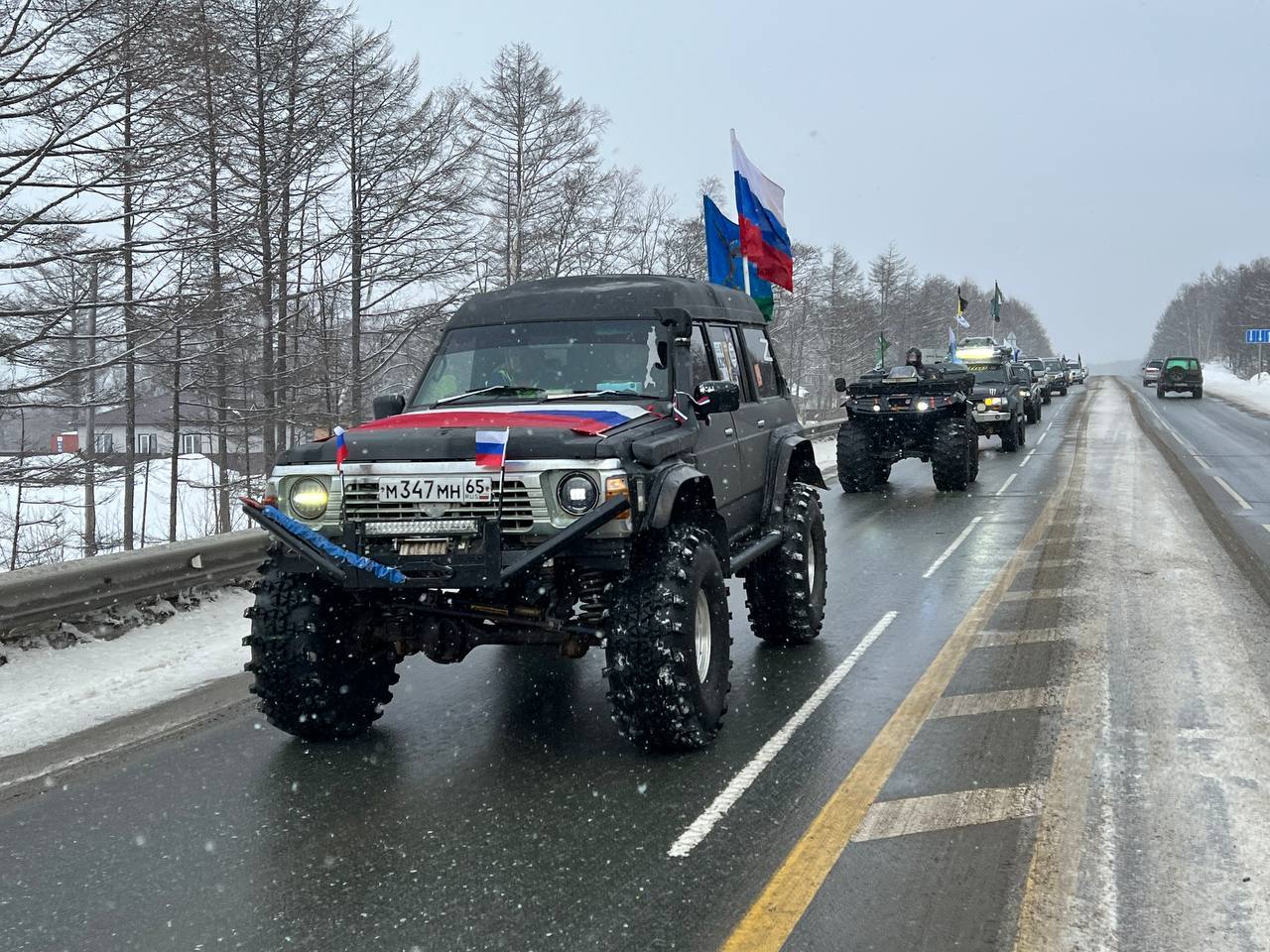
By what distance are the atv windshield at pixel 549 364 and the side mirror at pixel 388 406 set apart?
0.48 feet

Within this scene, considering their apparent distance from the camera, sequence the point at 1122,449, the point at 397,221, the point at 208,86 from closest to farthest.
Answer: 1. the point at 208,86
2. the point at 397,221
3. the point at 1122,449

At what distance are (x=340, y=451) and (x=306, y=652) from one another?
40.2 inches

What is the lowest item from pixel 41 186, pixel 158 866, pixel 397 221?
pixel 158 866

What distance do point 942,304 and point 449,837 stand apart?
103307mm

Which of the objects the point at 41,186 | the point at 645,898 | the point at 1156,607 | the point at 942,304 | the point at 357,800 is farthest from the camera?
the point at 942,304

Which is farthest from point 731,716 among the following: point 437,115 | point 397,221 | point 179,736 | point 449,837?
point 437,115

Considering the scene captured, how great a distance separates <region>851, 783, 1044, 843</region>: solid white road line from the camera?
446 centimetres

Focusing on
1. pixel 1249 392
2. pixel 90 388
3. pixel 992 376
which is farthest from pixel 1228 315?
pixel 90 388

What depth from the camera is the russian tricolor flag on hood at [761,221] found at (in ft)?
59.2

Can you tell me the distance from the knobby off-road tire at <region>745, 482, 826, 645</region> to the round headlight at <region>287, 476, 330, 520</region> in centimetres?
319

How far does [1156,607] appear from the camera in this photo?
877 centimetres

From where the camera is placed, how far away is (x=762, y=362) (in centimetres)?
820

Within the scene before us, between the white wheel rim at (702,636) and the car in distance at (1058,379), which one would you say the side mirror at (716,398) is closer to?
the white wheel rim at (702,636)

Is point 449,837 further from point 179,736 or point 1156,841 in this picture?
point 1156,841
